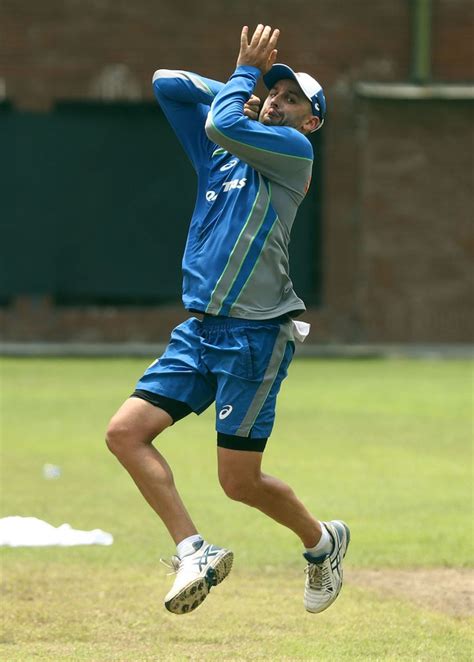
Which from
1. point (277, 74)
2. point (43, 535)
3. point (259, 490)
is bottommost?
point (43, 535)

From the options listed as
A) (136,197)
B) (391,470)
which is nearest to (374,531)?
(391,470)

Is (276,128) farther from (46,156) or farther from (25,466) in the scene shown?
(46,156)

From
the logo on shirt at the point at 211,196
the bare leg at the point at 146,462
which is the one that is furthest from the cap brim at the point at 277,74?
the bare leg at the point at 146,462

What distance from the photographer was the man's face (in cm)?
726

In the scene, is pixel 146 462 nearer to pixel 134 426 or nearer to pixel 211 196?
pixel 134 426

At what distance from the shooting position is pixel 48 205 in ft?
85.4

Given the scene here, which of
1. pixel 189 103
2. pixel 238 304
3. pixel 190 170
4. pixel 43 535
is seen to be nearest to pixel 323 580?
pixel 238 304

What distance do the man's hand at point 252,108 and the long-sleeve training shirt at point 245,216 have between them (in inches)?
3.3

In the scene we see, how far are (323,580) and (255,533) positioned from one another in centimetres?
273

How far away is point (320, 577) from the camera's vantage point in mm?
7441

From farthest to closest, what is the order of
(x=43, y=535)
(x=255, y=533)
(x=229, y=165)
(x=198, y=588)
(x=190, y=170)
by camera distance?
(x=190, y=170) < (x=255, y=533) < (x=43, y=535) < (x=229, y=165) < (x=198, y=588)

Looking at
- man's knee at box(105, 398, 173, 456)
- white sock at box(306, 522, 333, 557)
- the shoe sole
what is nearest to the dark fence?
white sock at box(306, 522, 333, 557)

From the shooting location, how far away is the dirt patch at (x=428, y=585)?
8.09 meters

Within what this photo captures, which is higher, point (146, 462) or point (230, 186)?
point (230, 186)
